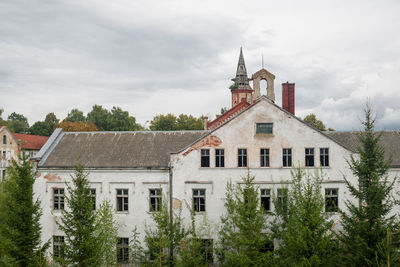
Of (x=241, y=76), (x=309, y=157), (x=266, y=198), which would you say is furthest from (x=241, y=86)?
(x=266, y=198)

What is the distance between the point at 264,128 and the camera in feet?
76.4

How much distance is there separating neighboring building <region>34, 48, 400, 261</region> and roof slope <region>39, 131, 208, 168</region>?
0.39ft

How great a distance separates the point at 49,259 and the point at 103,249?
7228 millimetres

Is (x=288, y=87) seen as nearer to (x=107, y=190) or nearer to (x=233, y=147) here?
(x=233, y=147)

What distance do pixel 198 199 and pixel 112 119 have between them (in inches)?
2417

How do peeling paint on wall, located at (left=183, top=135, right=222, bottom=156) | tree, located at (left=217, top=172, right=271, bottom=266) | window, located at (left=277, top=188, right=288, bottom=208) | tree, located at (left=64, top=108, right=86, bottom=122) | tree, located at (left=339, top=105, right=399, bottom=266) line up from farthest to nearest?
tree, located at (left=64, top=108, right=86, bottom=122) → peeling paint on wall, located at (left=183, top=135, right=222, bottom=156) → window, located at (left=277, top=188, right=288, bottom=208) → tree, located at (left=217, top=172, right=271, bottom=266) → tree, located at (left=339, top=105, right=399, bottom=266)

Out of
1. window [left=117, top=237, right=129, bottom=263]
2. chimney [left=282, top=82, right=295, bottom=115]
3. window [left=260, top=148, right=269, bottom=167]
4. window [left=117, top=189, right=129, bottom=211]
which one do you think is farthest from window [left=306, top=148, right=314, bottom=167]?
window [left=117, top=237, right=129, bottom=263]

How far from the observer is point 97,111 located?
3307 inches

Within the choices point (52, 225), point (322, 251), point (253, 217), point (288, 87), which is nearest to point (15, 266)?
point (52, 225)

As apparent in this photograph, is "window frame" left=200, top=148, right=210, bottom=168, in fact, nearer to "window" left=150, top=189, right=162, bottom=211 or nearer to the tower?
"window" left=150, top=189, right=162, bottom=211

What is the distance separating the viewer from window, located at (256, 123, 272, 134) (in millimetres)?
23272

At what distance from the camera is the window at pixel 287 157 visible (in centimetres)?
2316

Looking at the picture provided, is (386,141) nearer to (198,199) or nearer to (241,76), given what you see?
(198,199)

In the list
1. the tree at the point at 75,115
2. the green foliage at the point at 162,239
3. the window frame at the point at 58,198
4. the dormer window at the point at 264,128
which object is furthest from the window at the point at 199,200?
the tree at the point at 75,115
